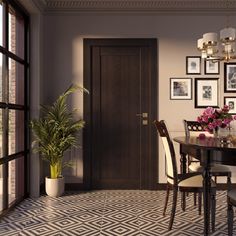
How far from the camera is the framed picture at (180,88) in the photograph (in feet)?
15.6

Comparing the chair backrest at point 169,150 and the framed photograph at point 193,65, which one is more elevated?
the framed photograph at point 193,65

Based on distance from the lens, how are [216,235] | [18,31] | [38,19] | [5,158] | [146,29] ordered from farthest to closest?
[146,29] < [38,19] < [18,31] < [5,158] < [216,235]

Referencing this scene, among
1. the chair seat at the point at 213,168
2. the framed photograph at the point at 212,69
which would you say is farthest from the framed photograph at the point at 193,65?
the chair seat at the point at 213,168

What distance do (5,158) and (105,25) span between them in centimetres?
243

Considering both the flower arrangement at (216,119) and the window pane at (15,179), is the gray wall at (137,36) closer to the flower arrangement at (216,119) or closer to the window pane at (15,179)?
the window pane at (15,179)

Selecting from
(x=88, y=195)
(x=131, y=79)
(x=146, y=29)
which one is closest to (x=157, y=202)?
(x=88, y=195)

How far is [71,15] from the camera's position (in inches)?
189

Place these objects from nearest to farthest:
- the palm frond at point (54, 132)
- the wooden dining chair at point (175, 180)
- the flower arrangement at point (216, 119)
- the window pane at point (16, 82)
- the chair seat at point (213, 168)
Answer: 1. the wooden dining chair at point (175, 180)
2. the flower arrangement at point (216, 119)
3. the chair seat at point (213, 168)
4. the window pane at point (16, 82)
5. the palm frond at point (54, 132)

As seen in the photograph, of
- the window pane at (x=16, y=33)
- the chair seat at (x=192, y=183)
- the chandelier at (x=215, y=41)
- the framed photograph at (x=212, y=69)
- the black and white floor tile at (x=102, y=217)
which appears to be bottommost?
the black and white floor tile at (x=102, y=217)

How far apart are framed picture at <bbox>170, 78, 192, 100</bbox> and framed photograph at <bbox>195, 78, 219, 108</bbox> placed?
0.38ft

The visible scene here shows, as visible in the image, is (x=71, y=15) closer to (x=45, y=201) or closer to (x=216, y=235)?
(x=45, y=201)

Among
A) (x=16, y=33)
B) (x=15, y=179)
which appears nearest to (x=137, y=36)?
(x=16, y=33)

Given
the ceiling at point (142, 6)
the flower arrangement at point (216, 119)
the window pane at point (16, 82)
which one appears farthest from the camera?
the ceiling at point (142, 6)

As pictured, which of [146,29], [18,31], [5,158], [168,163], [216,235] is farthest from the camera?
[146,29]
